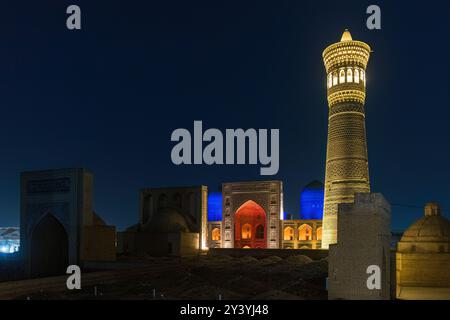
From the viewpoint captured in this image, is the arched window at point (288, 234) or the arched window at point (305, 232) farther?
the arched window at point (288, 234)

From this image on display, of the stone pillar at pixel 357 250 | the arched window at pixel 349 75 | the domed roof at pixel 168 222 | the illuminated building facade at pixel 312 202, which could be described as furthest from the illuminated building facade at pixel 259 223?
the stone pillar at pixel 357 250

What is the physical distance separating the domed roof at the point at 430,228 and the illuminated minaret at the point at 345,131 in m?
3.62

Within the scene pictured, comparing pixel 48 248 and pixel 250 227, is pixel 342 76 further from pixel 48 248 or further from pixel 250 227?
pixel 48 248

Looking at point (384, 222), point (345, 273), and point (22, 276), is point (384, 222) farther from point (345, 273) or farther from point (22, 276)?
point (22, 276)

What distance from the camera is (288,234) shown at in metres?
32.1

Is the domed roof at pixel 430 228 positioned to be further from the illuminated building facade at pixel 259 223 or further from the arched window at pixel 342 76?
the illuminated building facade at pixel 259 223

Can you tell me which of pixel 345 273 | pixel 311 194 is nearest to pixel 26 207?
pixel 345 273

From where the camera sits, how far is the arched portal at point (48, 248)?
64.4 feet

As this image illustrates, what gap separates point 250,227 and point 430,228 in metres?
15.2

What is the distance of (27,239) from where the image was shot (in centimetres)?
1938

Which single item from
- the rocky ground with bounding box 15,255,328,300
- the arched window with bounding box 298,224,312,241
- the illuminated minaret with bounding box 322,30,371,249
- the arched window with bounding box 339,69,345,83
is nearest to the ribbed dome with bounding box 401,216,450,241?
the illuminated minaret with bounding box 322,30,371,249

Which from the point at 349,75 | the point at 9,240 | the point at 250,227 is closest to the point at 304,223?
the point at 250,227

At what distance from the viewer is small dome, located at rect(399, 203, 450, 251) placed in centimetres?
1975
